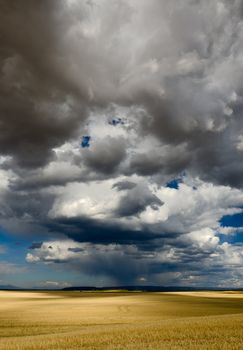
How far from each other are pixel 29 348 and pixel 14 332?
17.3 meters

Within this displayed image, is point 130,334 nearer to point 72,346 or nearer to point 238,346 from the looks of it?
point 72,346

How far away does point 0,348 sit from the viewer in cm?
2675

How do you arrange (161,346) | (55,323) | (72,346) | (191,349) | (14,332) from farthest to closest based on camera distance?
1. (55,323)
2. (14,332)
3. (72,346)
4. (161,346)
5. (191,349)

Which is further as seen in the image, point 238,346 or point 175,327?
point 175,327

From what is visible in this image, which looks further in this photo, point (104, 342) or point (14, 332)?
point (14, 332)

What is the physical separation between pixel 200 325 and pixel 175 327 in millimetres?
2268

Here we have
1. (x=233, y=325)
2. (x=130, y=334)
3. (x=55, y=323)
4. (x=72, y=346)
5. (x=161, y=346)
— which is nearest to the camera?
(x=161, y=346)

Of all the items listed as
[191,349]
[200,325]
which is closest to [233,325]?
[200,325]

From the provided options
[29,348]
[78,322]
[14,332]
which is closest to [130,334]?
[29,348]

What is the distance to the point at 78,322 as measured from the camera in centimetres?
5075

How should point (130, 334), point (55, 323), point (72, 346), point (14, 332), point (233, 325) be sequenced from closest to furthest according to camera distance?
1. point (72, 346)
2. point (130, 334)
3. point (233, 325)
4. point (14, 332)
5. point (55, 323)

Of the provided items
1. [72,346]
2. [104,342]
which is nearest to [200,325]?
[104,342]

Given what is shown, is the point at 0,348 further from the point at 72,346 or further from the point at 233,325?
the point at 233,325

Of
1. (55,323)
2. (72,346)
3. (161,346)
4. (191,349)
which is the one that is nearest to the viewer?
(191,349)
